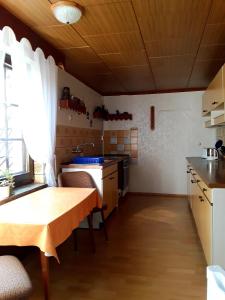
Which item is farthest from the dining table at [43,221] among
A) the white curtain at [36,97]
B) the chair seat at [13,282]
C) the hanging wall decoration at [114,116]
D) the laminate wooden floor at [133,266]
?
the hanging wall decoration at [114,116]

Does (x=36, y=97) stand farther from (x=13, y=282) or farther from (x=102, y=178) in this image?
(x=13, y=282)

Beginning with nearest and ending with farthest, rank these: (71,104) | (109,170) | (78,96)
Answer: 1. (71,104)
2. (109,170)
3. (78,96)

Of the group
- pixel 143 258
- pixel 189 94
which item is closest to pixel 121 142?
pixel 189 94

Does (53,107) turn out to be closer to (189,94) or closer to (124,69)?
(124,69)

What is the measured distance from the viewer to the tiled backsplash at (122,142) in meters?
5.55

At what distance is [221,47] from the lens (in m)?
2.96

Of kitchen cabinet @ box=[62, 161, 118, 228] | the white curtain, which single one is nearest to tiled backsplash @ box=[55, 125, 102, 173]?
kitchen cabinet @ box=[62, 161, 118, 228]

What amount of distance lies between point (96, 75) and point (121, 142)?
5.98 ft

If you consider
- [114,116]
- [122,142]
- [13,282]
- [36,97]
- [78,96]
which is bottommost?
[13,282]

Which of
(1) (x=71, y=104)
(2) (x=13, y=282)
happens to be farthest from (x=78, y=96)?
(2) (x=13, y=282)

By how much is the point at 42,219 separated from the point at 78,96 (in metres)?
2.80

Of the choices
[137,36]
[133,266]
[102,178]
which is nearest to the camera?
[133,266]

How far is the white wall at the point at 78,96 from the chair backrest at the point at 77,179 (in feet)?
2.44

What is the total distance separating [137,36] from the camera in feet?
8.67
